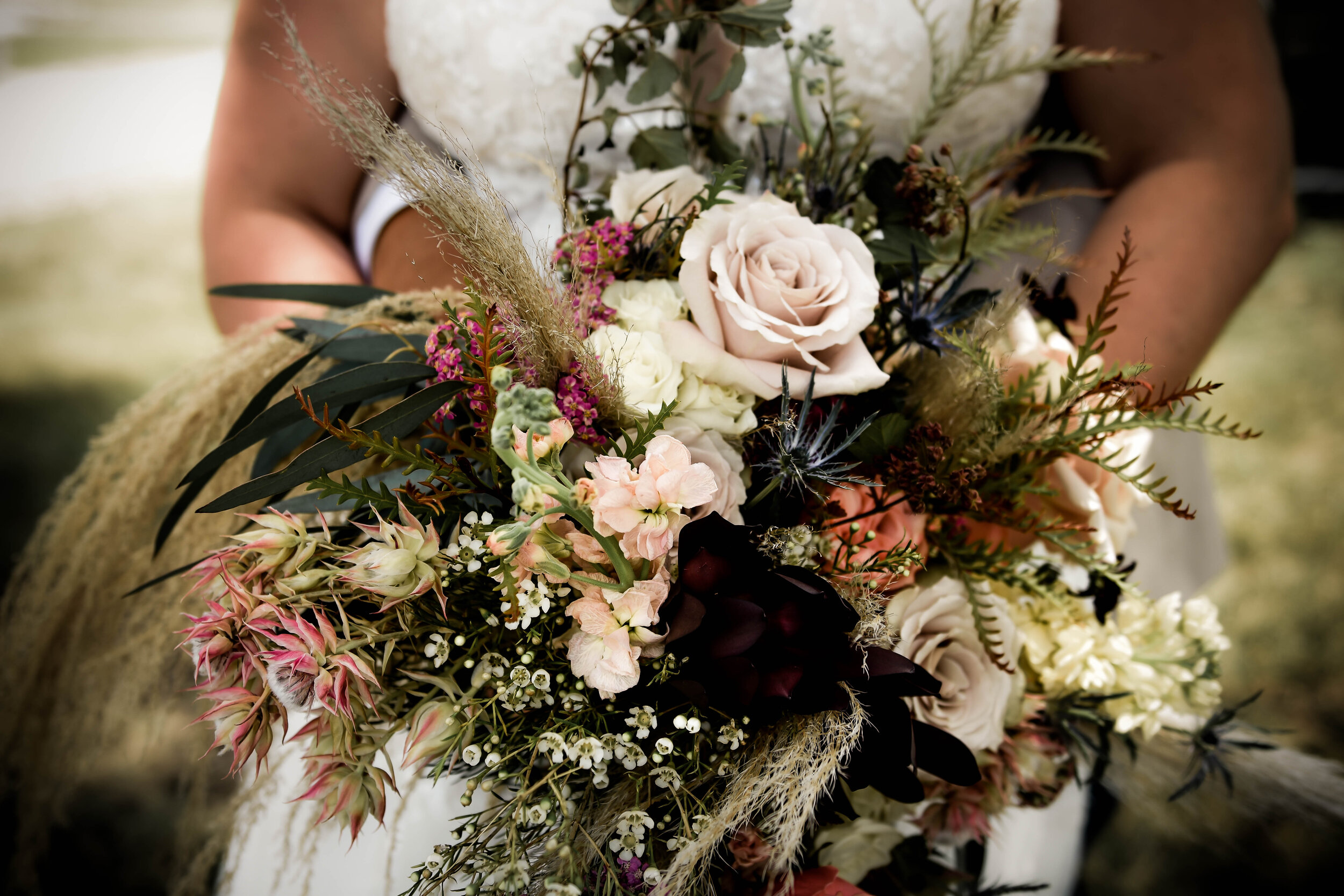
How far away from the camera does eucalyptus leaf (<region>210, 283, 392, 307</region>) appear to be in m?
0.65

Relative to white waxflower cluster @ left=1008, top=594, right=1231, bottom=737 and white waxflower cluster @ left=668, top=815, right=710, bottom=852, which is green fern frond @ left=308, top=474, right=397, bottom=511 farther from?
white waxflower cluster @ left=1008, top=594, right=1231, bottom=737

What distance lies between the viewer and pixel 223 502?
0.46 meters

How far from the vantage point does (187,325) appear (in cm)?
238

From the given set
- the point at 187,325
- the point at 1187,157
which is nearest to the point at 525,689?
the point at 1187,157

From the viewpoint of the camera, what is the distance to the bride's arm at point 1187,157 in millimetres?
816

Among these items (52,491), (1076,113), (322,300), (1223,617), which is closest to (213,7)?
(52,491)

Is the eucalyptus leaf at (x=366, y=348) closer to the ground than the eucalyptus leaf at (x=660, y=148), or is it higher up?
closer to the ground

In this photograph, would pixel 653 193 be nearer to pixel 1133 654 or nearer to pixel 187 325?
pixel 1133 654

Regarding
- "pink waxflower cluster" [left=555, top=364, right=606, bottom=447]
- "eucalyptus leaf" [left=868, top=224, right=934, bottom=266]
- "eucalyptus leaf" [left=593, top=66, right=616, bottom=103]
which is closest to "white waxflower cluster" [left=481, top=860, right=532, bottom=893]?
"pink waxflower cluster" [left=555, top=364, right=606, bottom=447]

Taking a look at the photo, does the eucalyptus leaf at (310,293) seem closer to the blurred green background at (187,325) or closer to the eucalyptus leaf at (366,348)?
the eucalyptus leaf at (366,348)

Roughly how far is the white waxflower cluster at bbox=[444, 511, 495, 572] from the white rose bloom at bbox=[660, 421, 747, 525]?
0.12 m

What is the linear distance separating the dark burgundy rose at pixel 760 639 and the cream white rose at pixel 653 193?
0.86ft

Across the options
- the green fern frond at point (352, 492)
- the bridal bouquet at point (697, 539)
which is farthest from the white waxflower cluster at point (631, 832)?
the green fern frond at point (352, 492)

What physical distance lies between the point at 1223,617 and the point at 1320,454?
27.3 inches
